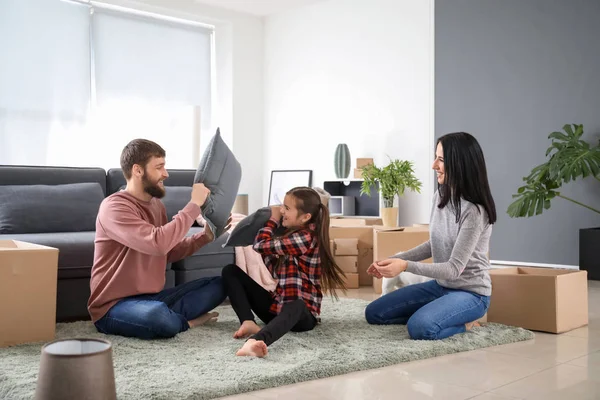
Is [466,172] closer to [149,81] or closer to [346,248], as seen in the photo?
[346,248]

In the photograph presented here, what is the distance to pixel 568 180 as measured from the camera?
484 cm

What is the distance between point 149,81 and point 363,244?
372cm

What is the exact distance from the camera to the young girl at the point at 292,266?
2.90m

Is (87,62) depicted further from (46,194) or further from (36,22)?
(46,194)

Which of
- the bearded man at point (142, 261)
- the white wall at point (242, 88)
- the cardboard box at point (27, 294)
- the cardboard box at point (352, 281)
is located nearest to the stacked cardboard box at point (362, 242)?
the cardboard box at point (352, 281)

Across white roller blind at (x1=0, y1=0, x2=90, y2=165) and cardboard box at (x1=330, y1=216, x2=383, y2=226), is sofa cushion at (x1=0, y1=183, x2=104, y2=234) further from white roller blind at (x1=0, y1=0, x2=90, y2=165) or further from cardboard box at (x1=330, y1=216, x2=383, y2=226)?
white roller blind at (x1=0, y1=0, x2=90, y2=165)

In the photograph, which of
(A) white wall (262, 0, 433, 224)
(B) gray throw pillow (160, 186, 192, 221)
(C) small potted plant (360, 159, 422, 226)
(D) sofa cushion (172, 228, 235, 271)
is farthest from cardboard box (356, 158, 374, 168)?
(D) sofa cushion (172, 228, 235, 271)

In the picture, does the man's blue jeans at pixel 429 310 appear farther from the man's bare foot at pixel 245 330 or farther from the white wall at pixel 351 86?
the white wall at pixel 351 86

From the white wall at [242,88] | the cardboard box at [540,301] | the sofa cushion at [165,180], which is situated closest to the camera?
the cardboard box at [540,301]

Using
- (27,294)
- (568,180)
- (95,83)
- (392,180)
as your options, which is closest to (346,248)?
(392,180)

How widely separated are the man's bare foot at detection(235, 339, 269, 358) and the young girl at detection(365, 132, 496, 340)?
23.5 inches

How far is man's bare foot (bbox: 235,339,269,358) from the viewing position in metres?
2.48

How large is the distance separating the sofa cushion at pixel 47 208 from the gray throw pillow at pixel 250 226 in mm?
1356

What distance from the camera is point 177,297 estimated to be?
121 inches
